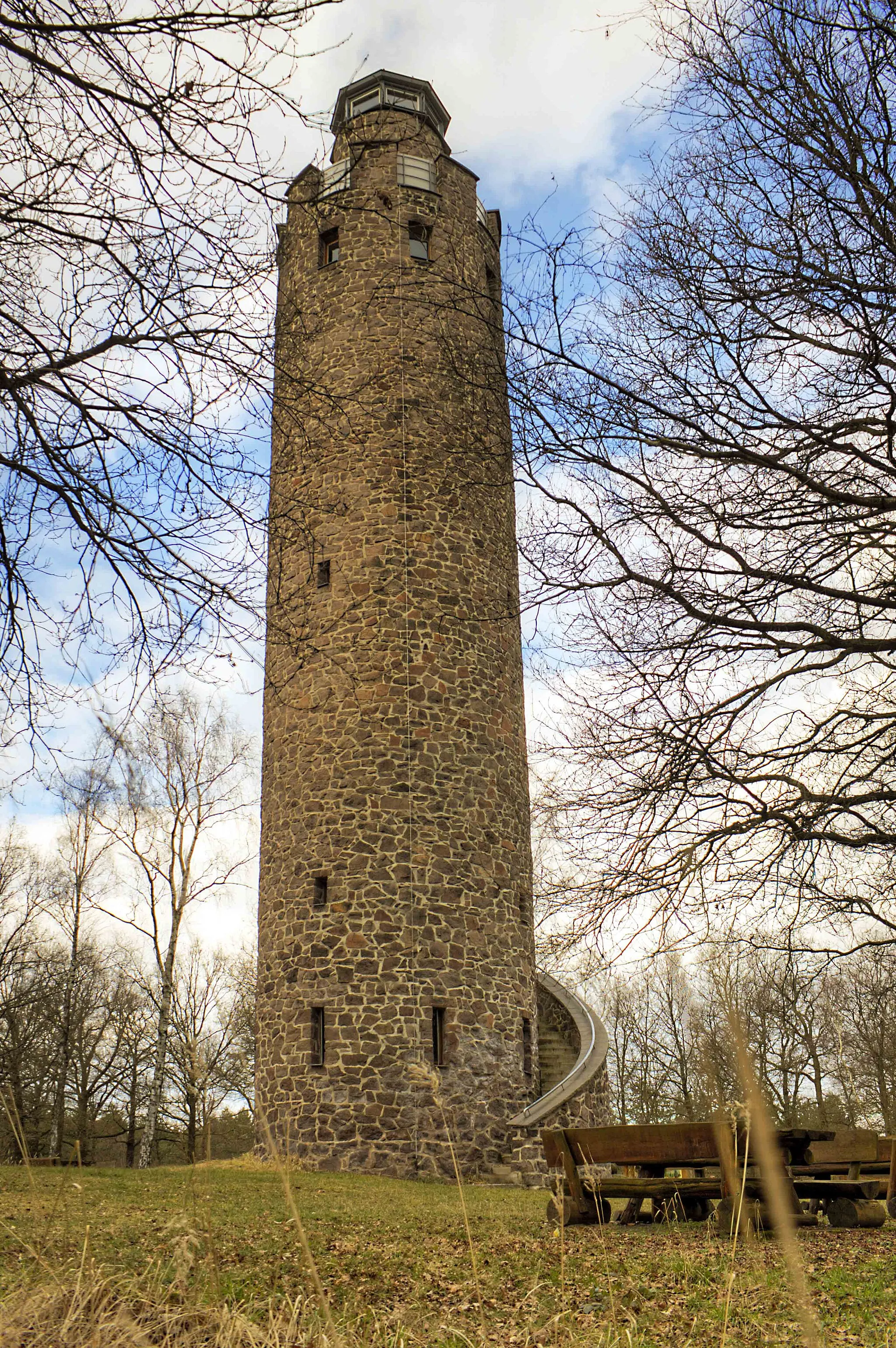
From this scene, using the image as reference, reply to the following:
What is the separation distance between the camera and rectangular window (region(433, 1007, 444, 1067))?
13.7 metres

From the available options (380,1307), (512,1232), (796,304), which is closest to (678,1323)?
(380,1307)

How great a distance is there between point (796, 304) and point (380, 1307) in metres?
5.87

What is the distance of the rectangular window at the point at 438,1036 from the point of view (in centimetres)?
1372

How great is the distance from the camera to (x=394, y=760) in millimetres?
14547

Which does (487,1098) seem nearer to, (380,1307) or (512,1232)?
(512,1232)

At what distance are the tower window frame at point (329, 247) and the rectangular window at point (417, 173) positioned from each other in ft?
4.46

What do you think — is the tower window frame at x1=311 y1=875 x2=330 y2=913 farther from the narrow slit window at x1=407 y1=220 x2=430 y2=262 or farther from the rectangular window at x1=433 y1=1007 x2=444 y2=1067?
the narrow slit window at x1=407 y1=220 x2=430 y2=262

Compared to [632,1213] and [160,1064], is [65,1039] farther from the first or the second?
[632,1213]

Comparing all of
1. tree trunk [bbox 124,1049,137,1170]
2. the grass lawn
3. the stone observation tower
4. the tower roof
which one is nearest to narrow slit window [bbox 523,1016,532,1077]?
the stone observation tower

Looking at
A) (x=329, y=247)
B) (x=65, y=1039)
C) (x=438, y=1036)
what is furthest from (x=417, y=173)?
(x=65, y=1039)

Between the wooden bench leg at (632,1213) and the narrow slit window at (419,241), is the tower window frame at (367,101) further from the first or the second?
the wooden bench leg at (632,1213)

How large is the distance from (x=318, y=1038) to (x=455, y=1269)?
8.35m

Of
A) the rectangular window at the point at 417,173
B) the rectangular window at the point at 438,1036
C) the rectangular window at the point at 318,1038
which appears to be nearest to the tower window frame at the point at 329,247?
the rectangular window at the point at 417,173

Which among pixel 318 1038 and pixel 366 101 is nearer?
pixel 318 1038
